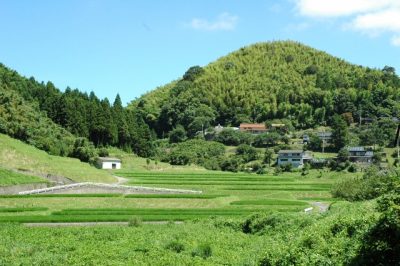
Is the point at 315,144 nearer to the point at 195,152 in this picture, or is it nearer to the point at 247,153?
the point at 247,153

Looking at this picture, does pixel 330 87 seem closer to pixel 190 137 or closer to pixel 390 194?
pixel 190 137

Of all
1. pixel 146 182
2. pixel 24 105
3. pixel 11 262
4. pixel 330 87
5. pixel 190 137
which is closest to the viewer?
pixel 11 262

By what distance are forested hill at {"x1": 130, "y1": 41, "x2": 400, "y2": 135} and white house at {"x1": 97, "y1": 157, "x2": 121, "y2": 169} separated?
50.3 m

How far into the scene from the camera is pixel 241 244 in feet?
92.8

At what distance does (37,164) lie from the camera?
201 ft

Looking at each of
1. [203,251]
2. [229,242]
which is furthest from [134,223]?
[203,251]

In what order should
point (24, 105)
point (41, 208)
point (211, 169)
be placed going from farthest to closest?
point (211, 169), point (24, 105), point (41, 208)

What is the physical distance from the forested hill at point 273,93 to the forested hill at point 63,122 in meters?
36.0

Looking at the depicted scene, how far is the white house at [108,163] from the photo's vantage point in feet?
280

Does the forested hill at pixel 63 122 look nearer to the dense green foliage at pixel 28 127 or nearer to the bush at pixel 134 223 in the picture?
the dense green foliage at pixel 28 127

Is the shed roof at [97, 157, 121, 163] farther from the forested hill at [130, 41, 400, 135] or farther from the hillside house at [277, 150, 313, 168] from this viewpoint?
the forested hill at [130, 41, 400, 135]

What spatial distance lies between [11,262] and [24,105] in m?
69.6

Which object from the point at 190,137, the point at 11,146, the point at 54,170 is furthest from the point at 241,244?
the point at 190,137

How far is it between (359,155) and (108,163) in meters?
49.8
